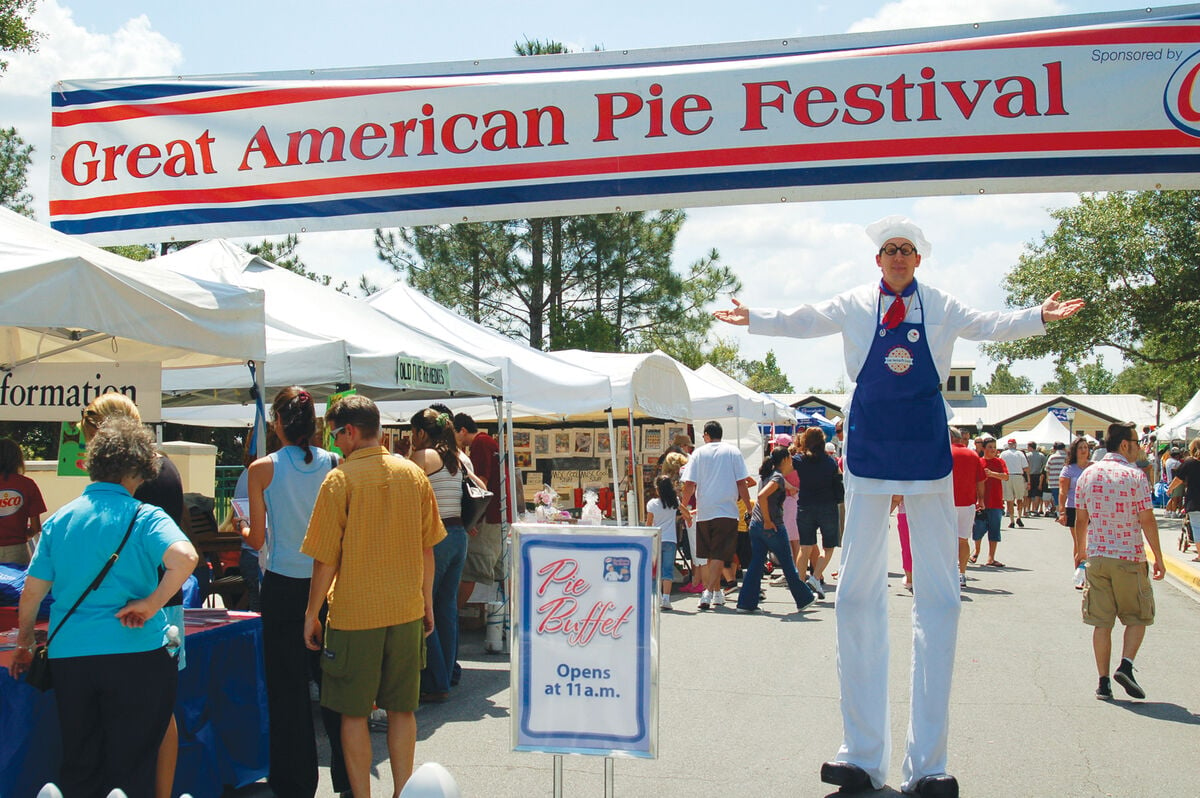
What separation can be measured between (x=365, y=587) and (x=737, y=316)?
1891 mm

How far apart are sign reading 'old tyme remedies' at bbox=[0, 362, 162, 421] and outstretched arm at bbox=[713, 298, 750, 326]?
3092 millimetres

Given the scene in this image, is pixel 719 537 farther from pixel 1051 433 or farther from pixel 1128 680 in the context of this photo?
pixel 1051 433

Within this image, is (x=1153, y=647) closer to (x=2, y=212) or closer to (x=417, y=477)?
(x=417, y=477)

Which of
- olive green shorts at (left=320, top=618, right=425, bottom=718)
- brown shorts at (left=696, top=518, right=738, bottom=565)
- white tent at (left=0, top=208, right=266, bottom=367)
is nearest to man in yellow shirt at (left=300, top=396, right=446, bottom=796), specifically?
olive green shorts at (left=320, top=618, right=425, bottom=718)

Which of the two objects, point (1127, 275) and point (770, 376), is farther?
point (770, 376)

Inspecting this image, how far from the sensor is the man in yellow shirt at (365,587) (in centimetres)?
418

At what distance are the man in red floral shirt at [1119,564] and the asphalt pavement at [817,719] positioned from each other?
11.6 inches

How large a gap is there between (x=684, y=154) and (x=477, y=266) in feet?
74.9

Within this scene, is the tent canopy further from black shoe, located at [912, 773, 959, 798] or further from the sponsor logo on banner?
the sponsor logo on banner

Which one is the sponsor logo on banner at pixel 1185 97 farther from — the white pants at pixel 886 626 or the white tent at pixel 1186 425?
the white tent at pixel 1186 425

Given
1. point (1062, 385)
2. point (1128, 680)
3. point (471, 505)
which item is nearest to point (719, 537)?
point (471, 505)

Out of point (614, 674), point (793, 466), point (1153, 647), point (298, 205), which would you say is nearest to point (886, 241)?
point (614, 674)

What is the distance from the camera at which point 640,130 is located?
4.15 m

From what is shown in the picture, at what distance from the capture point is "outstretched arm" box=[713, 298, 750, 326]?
4391 millimetres
